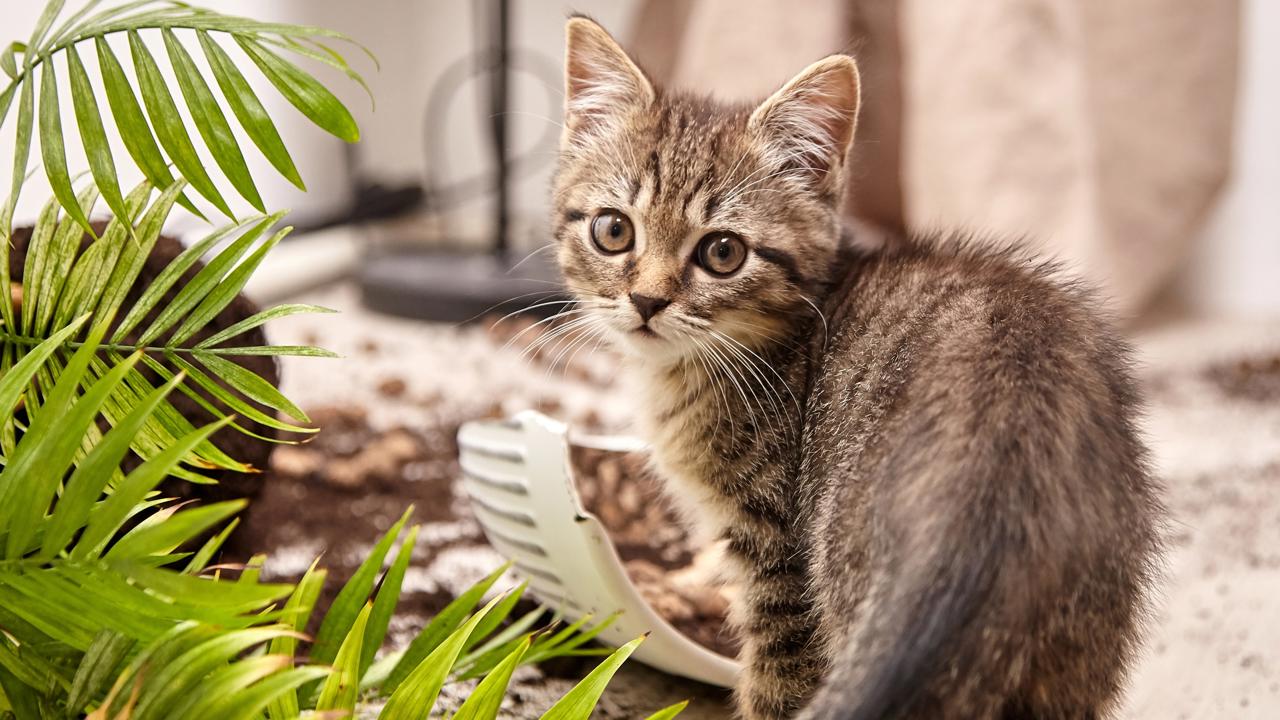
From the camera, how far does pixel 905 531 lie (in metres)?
0.76

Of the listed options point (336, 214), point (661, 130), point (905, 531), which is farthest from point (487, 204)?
point (905, 531)

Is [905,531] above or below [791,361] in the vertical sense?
above

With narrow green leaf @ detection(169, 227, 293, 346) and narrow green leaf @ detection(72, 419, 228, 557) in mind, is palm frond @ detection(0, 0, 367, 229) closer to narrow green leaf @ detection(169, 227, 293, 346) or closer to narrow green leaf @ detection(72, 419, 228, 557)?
narrow green leaf @ detection(169, 227, 293, 346)

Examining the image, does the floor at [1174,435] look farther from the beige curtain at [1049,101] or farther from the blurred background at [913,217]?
the beige curtain at [1049,101]

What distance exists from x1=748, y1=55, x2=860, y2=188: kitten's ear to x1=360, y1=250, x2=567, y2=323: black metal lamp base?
158 cm

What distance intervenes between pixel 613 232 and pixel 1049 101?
1623mm

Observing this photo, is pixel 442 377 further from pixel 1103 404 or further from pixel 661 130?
pixel 1103 404

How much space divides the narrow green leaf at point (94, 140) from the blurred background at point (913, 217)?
74 centimetres

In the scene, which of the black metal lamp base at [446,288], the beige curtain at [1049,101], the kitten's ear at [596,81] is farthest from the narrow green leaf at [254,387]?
the black metal lamp base at [446,288]

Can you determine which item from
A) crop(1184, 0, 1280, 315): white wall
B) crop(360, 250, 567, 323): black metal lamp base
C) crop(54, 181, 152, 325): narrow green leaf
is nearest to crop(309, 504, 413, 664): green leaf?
crop(54, 181, 152, 325): narrow green leaf

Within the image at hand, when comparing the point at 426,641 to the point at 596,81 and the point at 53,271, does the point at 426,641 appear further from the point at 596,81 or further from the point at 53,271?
the point at 596,81

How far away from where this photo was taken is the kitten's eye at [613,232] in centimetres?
125

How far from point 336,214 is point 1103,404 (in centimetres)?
299

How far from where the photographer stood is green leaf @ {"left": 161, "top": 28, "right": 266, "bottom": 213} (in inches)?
34.1
